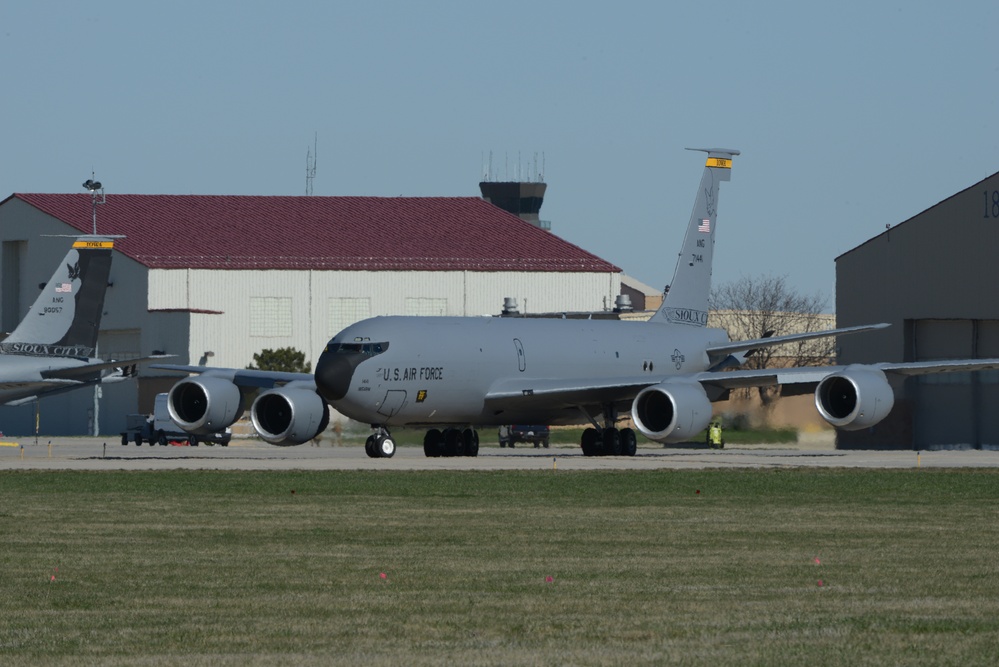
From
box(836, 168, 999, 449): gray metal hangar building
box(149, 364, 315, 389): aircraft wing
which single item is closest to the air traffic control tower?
box(836, 168, 999, 449): gray metal hangar building

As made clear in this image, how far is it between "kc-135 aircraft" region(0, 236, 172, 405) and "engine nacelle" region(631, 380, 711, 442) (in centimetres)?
1810

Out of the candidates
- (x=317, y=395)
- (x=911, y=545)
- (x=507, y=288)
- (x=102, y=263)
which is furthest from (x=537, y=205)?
(x=911, y=545)

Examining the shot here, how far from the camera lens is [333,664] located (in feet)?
40.9

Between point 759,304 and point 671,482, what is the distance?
359ft

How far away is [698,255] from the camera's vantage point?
59375 millimetres

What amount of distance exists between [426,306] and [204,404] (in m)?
50.2

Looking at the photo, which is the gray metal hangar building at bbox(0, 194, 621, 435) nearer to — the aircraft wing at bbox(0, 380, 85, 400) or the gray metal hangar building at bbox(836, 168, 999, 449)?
the aircraft wing at bbox(0, 380, 85, 400)

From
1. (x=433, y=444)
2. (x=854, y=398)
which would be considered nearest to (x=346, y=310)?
(x=433, y=444)

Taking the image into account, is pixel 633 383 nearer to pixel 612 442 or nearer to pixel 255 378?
pixel 612 442

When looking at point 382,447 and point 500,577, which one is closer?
point 500,577

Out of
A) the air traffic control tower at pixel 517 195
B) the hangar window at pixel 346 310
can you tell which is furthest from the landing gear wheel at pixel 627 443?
the air traffic control tower at pixel 517 195

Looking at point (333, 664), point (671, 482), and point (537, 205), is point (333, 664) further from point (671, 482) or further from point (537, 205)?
point (537, 205)

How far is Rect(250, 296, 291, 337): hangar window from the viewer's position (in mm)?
94875

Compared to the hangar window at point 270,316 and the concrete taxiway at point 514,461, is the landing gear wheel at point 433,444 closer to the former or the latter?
the concrete taxiway at point 514,461
